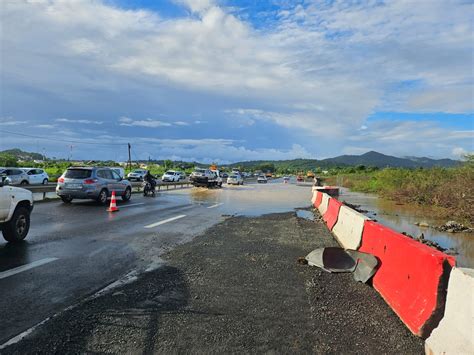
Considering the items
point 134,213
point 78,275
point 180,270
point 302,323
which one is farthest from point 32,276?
point 134,213

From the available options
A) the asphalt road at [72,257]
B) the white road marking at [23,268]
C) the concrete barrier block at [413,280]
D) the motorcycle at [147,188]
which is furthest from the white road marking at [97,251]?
the motorcycle at [147,188]

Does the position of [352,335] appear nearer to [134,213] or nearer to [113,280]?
[113,280]

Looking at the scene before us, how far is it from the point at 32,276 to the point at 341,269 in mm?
5248

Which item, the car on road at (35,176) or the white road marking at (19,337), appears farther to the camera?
the car on road at (35,176)

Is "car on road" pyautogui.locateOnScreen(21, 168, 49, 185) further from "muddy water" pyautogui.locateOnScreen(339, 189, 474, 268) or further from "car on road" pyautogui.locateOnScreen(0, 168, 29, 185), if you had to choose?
"muddy water" pyautogui.locateOnScreen(339, 189, 474, 268)

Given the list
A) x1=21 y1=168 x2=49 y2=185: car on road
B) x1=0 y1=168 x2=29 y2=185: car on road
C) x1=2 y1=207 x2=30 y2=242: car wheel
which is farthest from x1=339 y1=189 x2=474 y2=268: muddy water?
x1=21 y1=168 x2=49 y2=185: car on road

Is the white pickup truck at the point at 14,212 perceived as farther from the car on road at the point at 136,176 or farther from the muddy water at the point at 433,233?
the car on road at the point at 136,176

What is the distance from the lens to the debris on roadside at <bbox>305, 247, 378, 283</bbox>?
6.47 m

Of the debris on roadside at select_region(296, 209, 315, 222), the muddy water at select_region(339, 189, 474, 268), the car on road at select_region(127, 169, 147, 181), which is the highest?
the car on road at select_region(127, 169, 147, 181)

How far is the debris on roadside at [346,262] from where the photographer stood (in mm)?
6473

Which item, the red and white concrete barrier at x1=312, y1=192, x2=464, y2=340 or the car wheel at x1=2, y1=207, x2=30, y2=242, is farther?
the car wheel at x1=2, y1=207, x2=30, y2=242

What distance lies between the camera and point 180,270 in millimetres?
6949

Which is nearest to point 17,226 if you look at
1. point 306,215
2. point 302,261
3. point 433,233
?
point 302,261

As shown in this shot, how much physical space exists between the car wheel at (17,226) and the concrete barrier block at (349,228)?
7.60m
